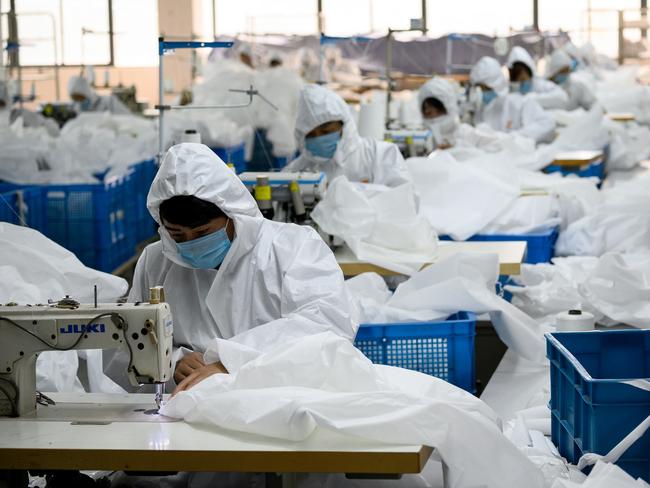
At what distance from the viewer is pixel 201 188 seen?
8.06 feet

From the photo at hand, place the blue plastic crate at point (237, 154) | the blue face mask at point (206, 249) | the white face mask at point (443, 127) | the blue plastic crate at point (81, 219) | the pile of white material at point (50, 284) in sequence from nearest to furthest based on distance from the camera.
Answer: the blue face mask at point (206, 249) < the pile of white material at point (50, 284) < the blue plastic crate at point (81, 219) < the white face mask at point (443, 127) < the blue plastic crate at point (237, 154)

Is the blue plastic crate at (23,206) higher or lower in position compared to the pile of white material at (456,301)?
higher

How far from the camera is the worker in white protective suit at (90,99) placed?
10094 mm

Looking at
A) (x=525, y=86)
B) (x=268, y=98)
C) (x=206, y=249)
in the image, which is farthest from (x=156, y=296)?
(x=525, y=86)

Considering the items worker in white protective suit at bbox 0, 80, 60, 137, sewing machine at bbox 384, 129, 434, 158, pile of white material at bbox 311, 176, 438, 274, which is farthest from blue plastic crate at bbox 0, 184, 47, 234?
sewing machine at bbox 384, 129, 434, 158

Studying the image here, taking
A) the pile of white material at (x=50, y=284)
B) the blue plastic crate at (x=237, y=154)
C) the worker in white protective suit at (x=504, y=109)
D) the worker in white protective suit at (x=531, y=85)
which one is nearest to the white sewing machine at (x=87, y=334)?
the pile of white material at (x=50, y=284)

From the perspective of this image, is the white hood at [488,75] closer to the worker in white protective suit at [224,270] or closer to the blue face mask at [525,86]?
the blue face mask at [525,86]

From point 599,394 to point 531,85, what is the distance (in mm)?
8097

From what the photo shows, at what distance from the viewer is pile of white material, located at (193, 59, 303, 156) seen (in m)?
8.15

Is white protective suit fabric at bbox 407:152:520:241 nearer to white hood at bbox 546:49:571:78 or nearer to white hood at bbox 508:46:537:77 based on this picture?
white hood at bbox 508:46:537:77

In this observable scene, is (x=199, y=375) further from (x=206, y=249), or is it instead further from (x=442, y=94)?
(x=442, y=94)

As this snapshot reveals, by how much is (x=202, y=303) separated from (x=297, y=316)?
0.33 m

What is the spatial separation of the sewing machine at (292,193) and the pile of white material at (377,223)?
0.04 m

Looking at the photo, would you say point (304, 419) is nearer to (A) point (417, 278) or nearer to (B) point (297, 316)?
(B) point (297, 316)
